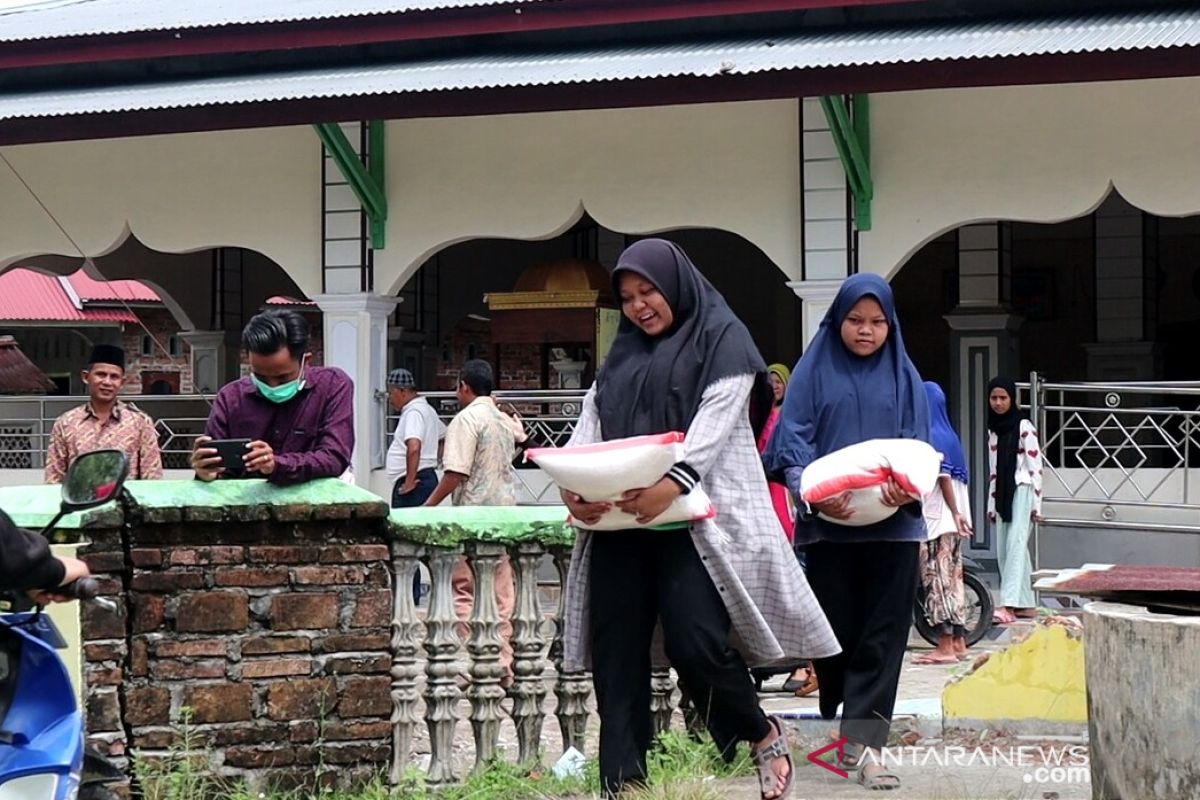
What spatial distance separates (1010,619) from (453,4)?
5.68 m

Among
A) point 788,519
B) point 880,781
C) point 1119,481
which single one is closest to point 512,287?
point 1119,481

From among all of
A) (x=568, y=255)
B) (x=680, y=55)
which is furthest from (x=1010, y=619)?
(x=568, y=255)

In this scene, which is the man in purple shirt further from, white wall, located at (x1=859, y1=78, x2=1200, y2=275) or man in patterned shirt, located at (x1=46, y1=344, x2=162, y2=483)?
white wall, located at (x1=859, y1=78, x2=1200, y2=275)

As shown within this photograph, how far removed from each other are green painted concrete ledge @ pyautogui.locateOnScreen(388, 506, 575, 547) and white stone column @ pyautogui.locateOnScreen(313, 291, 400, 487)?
25.4ft

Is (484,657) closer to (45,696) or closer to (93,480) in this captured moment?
(93,480)

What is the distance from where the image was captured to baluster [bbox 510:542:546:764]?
5688 mm

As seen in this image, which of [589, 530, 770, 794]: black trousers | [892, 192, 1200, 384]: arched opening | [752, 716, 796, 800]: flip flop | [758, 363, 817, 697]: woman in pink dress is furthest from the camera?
[892, 192, 1200, 384]: arched opening

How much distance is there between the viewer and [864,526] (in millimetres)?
5617

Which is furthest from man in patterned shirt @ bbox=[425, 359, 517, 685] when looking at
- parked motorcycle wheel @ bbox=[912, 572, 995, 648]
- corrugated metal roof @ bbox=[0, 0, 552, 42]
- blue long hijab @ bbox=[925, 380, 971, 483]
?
corrugated metal roof @ bbox=[0, 0, 552, 42]

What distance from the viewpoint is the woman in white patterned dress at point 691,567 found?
4.93 metres

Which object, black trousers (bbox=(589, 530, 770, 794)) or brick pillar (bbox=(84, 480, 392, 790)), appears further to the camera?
brick pillar (bbox=(84, 480, 392, 790))

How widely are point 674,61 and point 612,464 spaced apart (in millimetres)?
7555

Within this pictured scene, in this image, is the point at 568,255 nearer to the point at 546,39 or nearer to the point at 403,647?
the point at 546,39

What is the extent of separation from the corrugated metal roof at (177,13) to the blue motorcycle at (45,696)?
9.51 meters
